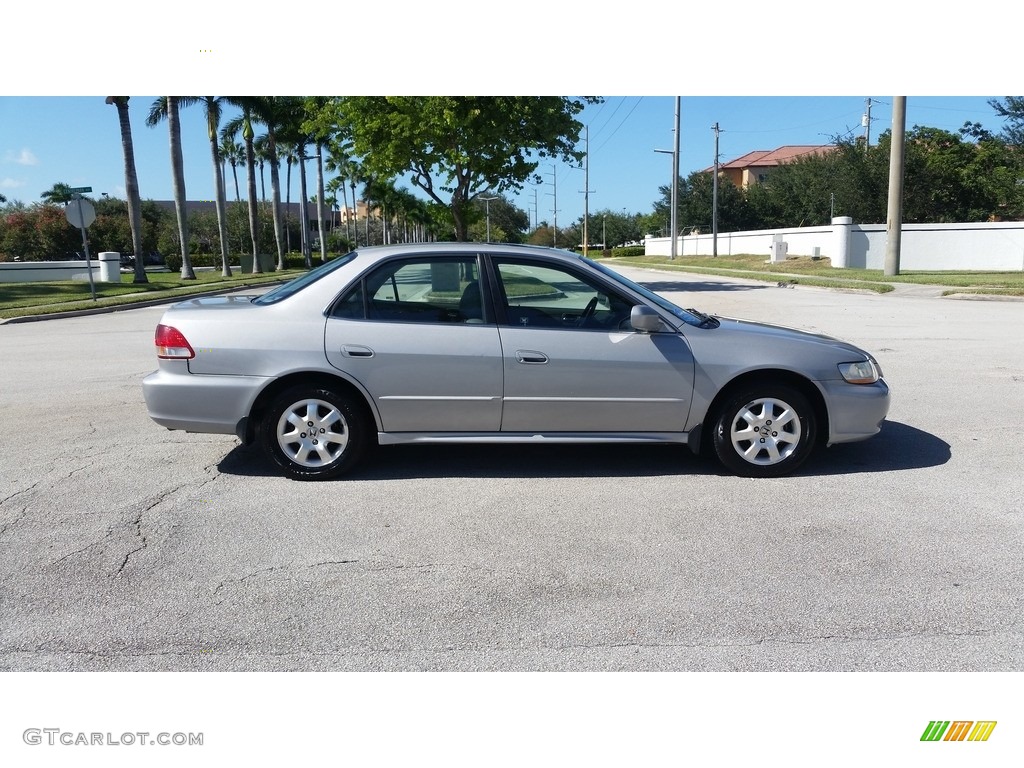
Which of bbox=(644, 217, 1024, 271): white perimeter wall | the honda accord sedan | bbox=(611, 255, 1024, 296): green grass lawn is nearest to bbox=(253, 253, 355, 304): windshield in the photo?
the honda accord sedan

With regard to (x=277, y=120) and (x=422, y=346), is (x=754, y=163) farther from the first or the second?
(x=422, y=346)

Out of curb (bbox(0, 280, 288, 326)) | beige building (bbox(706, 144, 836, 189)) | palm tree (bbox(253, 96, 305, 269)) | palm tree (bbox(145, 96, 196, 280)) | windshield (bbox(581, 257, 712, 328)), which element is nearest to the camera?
windshield (bbox(581, 257, 712, 328))

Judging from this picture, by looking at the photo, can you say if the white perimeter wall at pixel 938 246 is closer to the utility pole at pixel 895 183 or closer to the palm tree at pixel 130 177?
the utility pole at pixel 895 183

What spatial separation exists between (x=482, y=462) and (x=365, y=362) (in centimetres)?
117

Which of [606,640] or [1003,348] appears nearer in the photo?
[606,640]

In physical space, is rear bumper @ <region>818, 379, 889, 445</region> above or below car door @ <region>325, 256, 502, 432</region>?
below

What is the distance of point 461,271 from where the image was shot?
5777 mm

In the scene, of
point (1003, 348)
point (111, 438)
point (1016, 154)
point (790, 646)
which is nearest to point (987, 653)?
point (790, 646)

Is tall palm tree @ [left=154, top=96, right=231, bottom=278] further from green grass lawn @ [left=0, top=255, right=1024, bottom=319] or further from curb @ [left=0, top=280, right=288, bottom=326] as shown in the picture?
curb @ [left=0, top=280, right=288, bottom=326]

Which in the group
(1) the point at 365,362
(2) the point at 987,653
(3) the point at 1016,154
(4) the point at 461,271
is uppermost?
(3) the point at 1016,154

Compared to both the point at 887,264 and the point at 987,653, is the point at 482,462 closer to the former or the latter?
the point at 987,653

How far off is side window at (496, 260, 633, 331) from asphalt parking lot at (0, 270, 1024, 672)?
1.05 metres

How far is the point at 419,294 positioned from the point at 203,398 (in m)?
1.58
